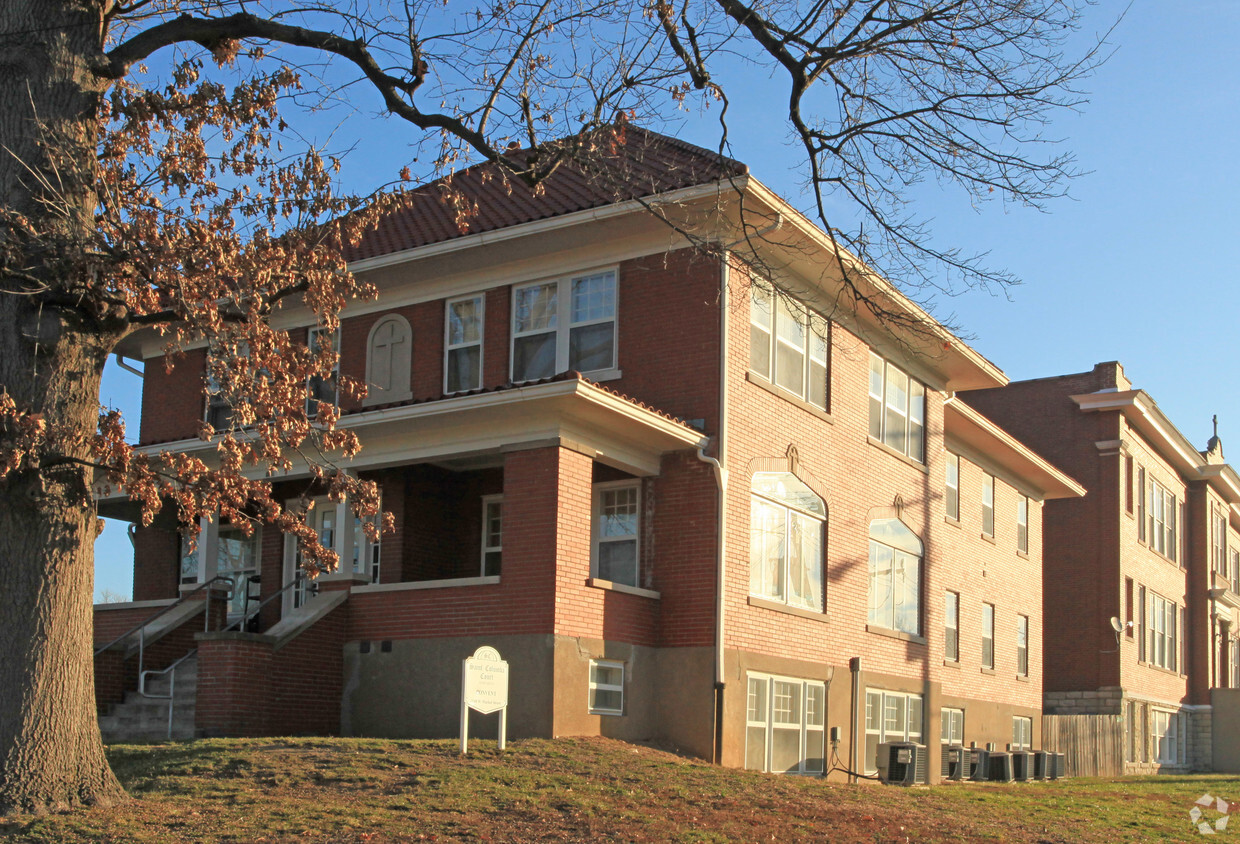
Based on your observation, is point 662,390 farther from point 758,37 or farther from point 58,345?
point 58,345

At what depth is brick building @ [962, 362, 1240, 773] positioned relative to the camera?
115ft

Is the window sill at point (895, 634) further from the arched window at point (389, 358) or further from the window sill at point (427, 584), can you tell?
the arched window at point (389, 358)

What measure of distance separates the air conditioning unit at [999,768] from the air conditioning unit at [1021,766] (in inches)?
14.1

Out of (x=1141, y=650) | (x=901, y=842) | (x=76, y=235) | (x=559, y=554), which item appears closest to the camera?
(x=76, y=235)

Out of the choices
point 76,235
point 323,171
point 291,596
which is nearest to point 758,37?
point 323,171

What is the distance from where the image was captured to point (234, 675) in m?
16.0

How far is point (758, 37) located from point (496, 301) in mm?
9368

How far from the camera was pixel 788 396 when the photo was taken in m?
19.3

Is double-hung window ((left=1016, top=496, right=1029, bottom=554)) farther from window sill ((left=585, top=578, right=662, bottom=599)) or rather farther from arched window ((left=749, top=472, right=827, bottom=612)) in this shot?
window sill ((left=585, top=578, right=662, bottom=599))

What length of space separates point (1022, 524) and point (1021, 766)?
27.2ft

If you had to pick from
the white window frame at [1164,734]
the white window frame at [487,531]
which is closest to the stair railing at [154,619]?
the white window frame at [487,531]

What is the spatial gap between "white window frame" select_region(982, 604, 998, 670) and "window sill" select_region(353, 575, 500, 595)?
50.2ft

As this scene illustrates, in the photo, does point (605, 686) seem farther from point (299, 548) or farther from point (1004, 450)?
point (1004, 450)

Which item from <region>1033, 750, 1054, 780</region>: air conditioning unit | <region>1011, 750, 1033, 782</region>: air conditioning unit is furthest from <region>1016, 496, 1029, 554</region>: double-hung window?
<region>1011, 750, 1033, 782</region>: air conditioning unit
